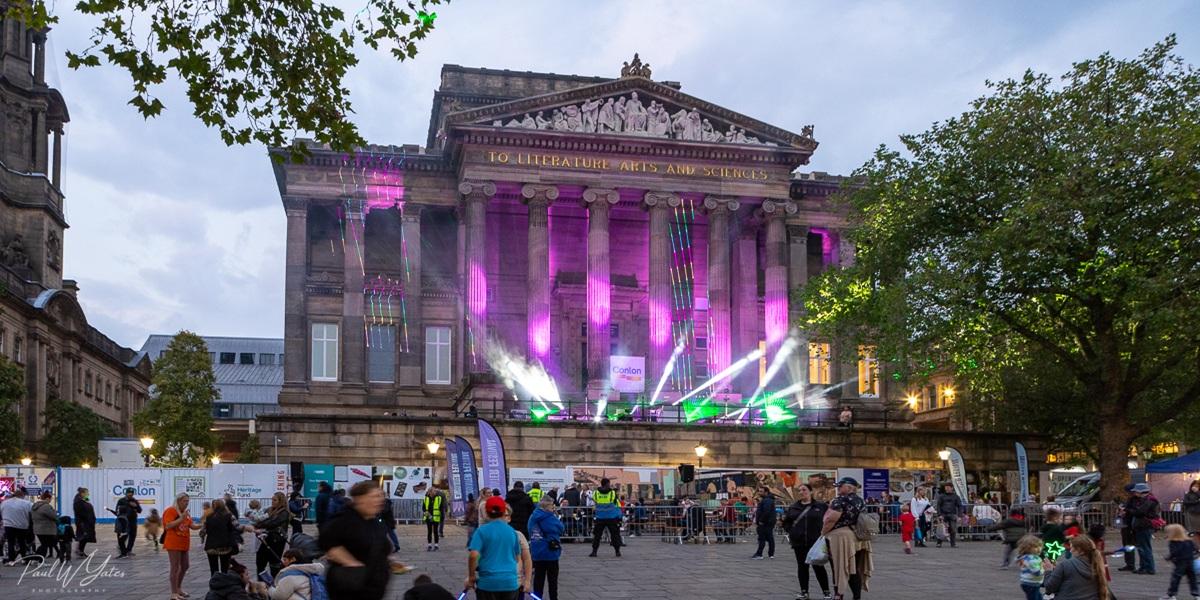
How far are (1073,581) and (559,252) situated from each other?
50.3m

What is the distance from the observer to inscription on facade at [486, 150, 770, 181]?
55188 millimetres

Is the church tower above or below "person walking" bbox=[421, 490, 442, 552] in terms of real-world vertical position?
above

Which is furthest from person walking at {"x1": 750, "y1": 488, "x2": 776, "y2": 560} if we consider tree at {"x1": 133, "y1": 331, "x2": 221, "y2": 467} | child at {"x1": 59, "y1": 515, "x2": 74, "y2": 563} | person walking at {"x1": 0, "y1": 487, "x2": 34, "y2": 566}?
tree at {"x1": 133, "y1": 331, "x2": 221, "y2": 467}

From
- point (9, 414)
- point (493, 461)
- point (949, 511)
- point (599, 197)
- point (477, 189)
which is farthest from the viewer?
point (599, 197)

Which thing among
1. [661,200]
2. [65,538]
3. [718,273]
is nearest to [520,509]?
[65,538]

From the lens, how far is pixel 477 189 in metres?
54.6

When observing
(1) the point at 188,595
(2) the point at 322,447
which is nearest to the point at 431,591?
(1) the point at 188,595

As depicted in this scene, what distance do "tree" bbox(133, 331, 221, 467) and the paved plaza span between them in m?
34.0

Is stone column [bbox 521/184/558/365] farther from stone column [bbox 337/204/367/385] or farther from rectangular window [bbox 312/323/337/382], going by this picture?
rectangular window [bbox 312/323/337/382]

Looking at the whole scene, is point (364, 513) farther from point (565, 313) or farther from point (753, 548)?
point (565, 313)

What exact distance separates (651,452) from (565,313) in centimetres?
1646

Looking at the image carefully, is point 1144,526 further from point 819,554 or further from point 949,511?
point 819,554

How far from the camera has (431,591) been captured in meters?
8.22

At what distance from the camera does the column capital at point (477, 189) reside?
179ft
